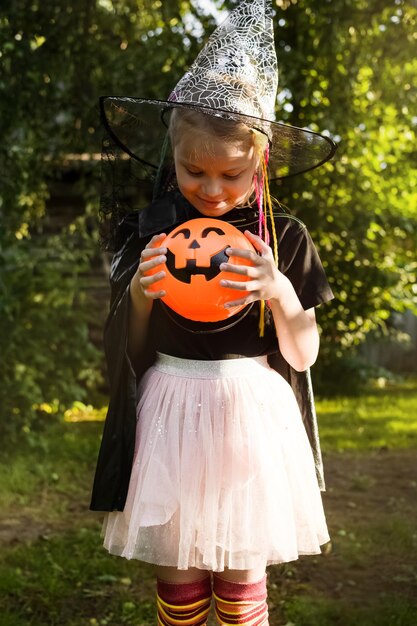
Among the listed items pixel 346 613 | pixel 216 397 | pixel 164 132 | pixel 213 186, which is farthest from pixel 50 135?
pixel 216 397

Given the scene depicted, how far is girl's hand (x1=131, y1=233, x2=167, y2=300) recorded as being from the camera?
213 cm

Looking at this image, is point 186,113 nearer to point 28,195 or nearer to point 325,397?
point 28,195

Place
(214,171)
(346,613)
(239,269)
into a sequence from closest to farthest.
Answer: (239,269), (214,171), (346,613)

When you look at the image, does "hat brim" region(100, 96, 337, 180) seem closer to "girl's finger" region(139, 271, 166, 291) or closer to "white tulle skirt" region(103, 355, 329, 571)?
"girl's finger" region(139, 271, 166, 291)

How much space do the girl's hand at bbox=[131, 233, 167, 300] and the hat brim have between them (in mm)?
385

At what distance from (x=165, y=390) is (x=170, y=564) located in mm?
487

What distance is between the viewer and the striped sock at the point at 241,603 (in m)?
2.27

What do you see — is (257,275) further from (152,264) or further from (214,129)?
(214,129)

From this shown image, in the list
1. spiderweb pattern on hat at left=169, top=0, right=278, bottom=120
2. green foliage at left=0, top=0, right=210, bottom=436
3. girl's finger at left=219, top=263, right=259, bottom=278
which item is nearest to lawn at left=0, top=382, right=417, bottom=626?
green foliage at left=0, top=0, right=210, bottom=436

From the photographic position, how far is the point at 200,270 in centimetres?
215

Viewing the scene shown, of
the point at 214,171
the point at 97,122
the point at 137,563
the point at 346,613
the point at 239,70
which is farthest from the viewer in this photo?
the point at 97,122

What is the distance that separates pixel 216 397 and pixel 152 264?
0.43 metres

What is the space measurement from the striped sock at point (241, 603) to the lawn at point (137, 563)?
133 cm

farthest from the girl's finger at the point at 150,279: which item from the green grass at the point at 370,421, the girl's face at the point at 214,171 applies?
the green grass at the point at 370,421
